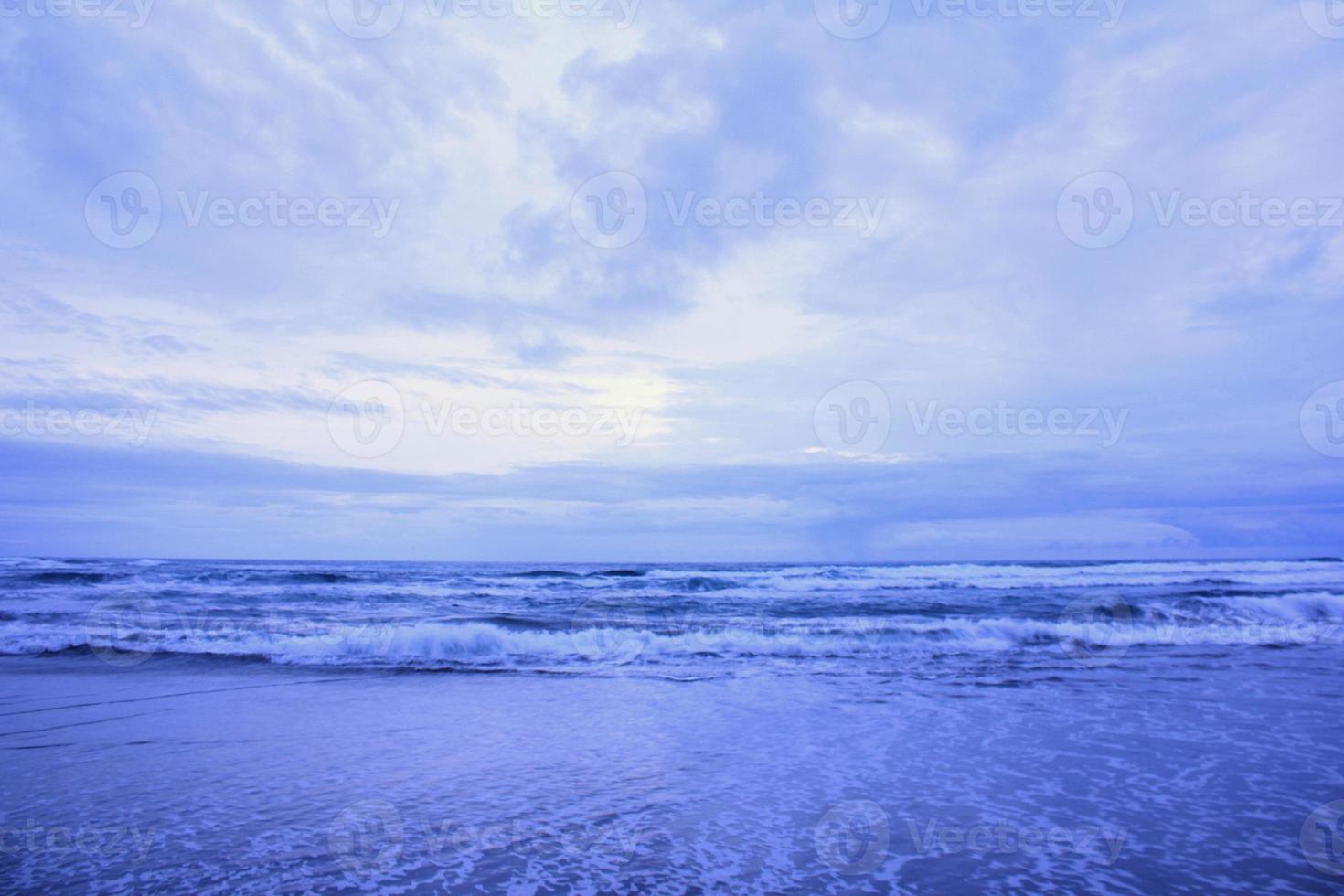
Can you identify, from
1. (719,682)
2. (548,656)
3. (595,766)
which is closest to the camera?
(595,766)

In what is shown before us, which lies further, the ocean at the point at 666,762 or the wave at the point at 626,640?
the wave at the point at 626,640

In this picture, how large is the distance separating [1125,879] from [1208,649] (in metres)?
12.2

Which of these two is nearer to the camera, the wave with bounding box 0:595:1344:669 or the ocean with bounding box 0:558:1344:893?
the ocean with bounding box 0:558:1344:893

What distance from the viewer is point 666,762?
6.66 m

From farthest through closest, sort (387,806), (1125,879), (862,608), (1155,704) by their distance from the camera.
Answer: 1. (862,608)
2. (1155,704)
3. (387,806)
4. (1125,879)

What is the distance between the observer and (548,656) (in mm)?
13742

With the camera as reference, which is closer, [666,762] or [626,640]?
[666,762]

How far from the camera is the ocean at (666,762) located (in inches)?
173

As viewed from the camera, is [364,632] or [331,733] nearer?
[331,733]

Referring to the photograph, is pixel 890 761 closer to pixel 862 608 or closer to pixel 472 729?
pixel 472 729

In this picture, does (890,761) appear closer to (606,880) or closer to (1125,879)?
(1125,879)

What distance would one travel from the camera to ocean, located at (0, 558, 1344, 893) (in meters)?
4.38

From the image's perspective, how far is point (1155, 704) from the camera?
883 centimetres

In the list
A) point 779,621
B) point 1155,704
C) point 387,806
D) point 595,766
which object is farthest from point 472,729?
point 779,621
